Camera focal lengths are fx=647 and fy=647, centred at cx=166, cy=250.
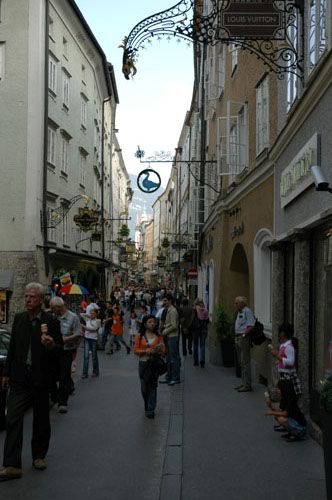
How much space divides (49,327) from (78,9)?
27767 millimetres

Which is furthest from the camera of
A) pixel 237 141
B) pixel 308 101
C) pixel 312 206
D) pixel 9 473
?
pixel 237 141

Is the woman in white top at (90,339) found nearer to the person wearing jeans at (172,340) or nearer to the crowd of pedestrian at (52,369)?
the person wearing jeans at (172,340)

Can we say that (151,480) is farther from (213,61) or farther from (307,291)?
(213,61)

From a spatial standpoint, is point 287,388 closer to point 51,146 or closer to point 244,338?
point 244,338

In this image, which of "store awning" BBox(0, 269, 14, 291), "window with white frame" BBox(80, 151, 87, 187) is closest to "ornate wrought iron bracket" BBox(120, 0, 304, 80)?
"store awning" BBox(0, 269, 14, 291)

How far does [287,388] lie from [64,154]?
24.3 meters

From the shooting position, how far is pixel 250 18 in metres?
8.90

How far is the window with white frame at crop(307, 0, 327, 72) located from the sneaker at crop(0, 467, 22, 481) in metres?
5.80

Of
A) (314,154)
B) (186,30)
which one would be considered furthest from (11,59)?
(314,154)

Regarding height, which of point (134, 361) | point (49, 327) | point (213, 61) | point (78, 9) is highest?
point (78, 9)

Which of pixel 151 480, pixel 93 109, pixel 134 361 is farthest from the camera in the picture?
pixel 93 109

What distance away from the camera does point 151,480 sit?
6.39m

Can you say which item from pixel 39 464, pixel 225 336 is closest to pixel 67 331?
pixel 39 464

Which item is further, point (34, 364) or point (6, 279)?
point (6, 279)
